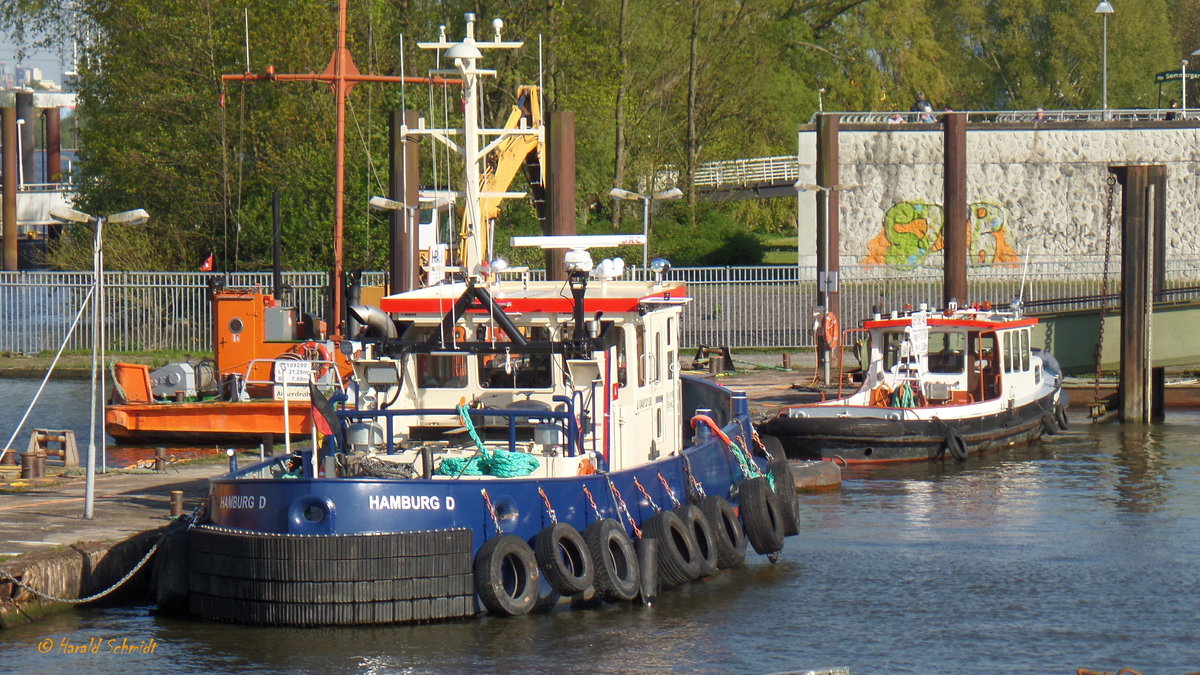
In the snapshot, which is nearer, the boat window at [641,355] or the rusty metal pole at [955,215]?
the boat window at [641,355]

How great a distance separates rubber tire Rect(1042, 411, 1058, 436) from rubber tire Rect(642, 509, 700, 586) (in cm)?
1390

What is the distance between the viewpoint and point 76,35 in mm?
49031

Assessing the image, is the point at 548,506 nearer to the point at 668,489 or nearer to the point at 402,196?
the point at 668,489

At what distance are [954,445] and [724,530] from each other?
9.96 meters

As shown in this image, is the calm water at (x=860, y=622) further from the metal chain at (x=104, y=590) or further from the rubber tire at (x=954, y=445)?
the rubber tire at (x=954, y=445)

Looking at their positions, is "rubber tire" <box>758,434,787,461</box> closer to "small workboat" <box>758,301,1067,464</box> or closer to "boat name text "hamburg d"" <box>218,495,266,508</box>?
"small workboat" <box>758,301,1067,464</box>

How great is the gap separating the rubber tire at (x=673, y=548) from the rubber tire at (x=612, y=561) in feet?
1.60

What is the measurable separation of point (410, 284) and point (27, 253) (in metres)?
37.0

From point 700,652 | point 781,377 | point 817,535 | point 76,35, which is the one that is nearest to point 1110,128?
point 781,377

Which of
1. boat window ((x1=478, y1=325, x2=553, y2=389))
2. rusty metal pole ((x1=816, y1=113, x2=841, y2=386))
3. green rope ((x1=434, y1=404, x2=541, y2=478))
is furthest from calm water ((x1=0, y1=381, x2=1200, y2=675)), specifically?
rusty metal pole ((x1=816, y1=113, x2=841, y2=386))

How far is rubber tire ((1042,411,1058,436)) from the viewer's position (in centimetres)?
2816

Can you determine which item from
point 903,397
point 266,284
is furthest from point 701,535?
point 266,284

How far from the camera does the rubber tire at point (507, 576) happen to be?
45.2 ft

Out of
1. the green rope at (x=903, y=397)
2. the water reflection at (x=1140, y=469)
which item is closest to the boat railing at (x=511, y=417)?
the water reflection at (x=1140, y=469)
